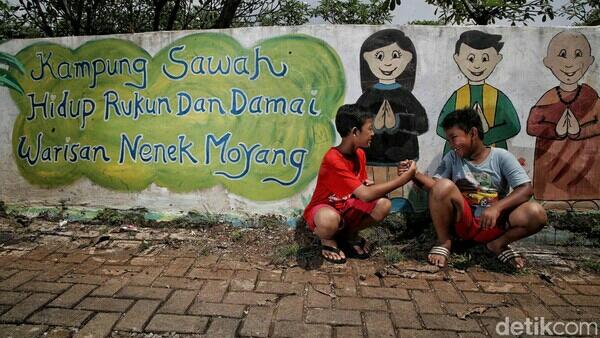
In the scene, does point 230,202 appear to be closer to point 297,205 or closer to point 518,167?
point 297,205

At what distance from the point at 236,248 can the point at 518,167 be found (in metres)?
2.24

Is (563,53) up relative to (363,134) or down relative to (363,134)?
up

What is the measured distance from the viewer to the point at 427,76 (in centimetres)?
349

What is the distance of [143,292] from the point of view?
99.4 inches

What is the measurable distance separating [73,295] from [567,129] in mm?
3922

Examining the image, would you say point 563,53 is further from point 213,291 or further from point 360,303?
point 213,291

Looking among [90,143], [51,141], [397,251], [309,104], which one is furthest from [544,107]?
[51,141]

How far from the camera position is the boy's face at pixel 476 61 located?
3.43 meters

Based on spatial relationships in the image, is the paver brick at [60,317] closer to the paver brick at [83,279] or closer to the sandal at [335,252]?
the paver brick at [83,279]

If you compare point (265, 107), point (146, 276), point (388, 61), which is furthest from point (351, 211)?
point (146, 276)

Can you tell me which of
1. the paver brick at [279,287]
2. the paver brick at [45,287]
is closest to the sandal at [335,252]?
the paver brick at [279,287]

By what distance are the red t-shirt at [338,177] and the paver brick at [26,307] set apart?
5.94 feet

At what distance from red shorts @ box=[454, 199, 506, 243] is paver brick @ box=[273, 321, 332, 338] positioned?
4.56 ft

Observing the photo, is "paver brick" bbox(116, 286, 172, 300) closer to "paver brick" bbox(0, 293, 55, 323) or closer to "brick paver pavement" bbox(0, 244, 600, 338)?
"brick paver pavement" bbox(0, 244, 600, 338)
